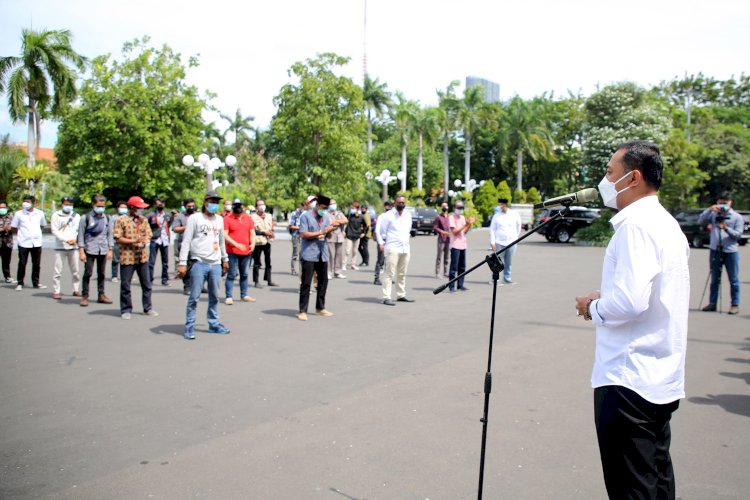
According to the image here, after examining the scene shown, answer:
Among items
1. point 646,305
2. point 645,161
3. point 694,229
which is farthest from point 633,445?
point 694,229

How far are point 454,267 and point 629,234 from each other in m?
11.7

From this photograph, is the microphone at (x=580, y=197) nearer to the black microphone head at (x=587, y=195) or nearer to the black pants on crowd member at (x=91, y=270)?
the black microphone head at (x=587, y=195)

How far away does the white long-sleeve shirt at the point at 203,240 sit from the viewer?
8781mm

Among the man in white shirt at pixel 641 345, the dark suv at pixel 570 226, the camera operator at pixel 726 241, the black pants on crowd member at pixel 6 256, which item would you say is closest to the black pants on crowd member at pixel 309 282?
the camera operator at pixel 726 241

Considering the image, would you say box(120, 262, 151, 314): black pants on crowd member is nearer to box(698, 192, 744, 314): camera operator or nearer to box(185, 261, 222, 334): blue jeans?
box(185, 261, 222, 334): blue jeans

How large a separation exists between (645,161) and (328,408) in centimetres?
369

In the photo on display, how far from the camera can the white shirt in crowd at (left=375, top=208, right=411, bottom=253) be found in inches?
469

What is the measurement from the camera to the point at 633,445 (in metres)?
2.71

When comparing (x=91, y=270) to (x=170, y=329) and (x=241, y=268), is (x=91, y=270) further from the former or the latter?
(x=170, y=329)

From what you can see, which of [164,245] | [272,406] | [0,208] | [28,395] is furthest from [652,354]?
[0,208]

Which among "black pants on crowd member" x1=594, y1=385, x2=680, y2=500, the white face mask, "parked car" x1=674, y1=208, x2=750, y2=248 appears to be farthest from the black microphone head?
"parked car" x1=674, y1=208, x2=750, y2=248

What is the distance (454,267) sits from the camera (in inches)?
567

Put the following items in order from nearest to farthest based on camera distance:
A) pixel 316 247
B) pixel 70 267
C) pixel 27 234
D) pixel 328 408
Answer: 1. pixel 328 408
2. pixel 316 247
3. pixel 70 267
4. pixel 27 234

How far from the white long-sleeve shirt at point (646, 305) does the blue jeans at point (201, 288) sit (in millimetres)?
6596
